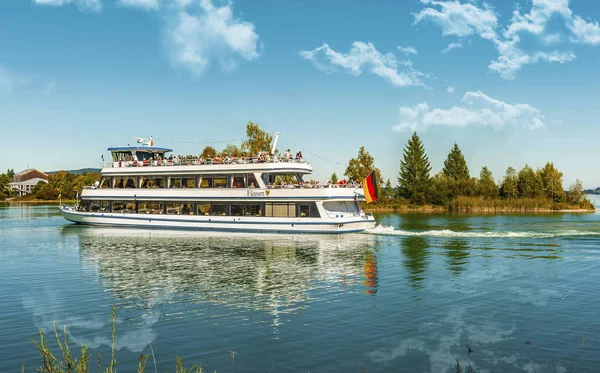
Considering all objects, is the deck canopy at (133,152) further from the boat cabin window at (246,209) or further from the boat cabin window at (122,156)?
the boat cabin window at (246,209)

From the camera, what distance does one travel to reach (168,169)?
4900 centimetres

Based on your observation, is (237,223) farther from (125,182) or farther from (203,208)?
(125,182)

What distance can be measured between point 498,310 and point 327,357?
25.3 ft

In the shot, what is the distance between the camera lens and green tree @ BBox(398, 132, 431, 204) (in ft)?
330

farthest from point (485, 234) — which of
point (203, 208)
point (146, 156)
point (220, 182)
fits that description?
point (146, 156)

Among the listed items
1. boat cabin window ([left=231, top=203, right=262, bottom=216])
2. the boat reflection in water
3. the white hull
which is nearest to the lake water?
the boat reflection in water

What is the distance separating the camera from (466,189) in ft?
304

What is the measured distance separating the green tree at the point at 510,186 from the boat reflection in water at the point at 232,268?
203ft

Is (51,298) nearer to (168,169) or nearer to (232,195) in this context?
(232,195)

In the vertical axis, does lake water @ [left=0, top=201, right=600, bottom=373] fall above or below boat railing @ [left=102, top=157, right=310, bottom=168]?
below

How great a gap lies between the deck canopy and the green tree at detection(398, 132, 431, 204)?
194 ft

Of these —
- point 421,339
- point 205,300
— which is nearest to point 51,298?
point 205,300

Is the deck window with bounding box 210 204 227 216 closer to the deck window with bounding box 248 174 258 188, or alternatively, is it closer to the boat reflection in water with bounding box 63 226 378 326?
the deck window with bounding box 248 174 258 188

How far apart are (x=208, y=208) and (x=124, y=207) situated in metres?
10.1
